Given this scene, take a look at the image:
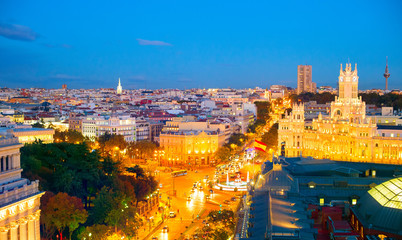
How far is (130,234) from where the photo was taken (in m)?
34.9

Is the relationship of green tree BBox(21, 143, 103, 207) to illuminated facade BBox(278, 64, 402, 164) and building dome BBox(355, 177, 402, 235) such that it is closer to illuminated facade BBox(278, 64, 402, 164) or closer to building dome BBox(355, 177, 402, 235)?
building dome BBox(355, 177, 402, 235)

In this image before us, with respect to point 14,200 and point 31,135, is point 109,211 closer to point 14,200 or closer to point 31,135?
point 14,200

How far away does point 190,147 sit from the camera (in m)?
79.0

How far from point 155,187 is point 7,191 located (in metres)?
26.8

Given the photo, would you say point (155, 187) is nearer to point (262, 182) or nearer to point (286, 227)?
point (262, 182)

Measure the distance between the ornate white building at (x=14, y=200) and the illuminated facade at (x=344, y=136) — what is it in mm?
45172

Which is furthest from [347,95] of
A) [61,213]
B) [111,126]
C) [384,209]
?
[61,213]

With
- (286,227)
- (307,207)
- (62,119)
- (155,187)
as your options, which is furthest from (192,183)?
(62,119)

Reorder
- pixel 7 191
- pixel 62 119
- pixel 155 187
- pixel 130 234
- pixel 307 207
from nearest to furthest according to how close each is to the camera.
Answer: pixel 7 191 < pixel 307 207 < pixel 130 234 < pixel 155 187 < pixel 62 119

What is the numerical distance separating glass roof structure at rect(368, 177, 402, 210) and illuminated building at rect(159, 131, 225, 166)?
50.6 metres

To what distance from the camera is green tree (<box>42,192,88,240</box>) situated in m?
30.9

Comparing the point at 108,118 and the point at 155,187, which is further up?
the point at 108,118

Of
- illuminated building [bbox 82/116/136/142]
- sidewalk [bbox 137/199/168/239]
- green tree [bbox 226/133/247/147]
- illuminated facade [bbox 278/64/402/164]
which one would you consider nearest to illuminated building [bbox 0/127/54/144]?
illuminated building [bbox 82/116/136/142]

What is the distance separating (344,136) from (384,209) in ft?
149
